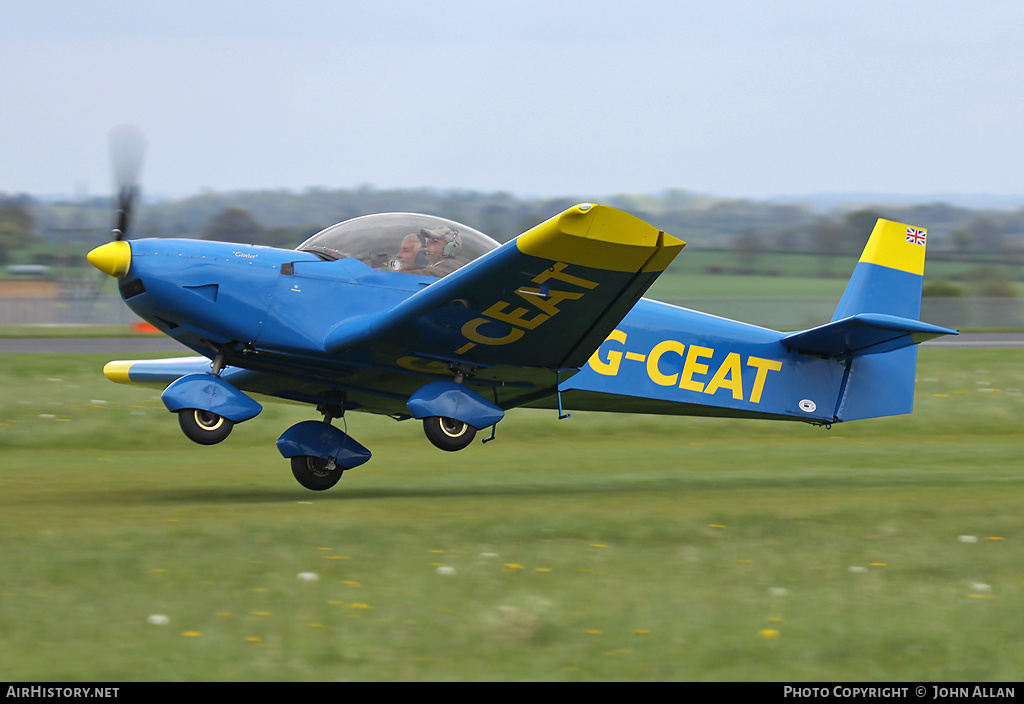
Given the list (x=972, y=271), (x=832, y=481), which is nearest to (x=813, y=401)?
(x=832, y=481)

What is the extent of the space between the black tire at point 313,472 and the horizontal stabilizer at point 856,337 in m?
4.76

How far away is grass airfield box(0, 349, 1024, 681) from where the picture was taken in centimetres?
473

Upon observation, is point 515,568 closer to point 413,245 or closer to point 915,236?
point 413,245

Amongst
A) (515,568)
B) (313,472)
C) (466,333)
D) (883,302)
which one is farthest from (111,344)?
(515,568)

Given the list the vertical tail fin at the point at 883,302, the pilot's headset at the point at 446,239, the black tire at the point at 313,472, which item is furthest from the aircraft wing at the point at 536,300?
the vertical tail fin at the point at 883,302

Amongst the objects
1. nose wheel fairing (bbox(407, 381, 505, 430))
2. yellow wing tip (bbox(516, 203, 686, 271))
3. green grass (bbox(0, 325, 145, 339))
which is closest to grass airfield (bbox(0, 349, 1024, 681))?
nose wheel fairing (bbox(407, 381, 505, 430))

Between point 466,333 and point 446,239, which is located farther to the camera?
point 446,239

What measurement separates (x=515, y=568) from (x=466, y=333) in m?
2.83

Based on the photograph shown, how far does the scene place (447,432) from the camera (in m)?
8.87

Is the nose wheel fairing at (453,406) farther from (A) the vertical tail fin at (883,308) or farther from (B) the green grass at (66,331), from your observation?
(B) the green grass at (66,331)

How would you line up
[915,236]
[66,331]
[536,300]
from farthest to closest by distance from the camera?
[66,331] → [915,236] → [536,300]

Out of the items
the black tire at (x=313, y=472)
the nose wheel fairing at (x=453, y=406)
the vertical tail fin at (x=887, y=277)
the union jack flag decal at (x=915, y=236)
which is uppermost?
the union jack flag decal at (x=915, y=236)

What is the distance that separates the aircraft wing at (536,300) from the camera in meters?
7.41

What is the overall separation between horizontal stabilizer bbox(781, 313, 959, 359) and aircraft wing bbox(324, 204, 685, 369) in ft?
8.71
